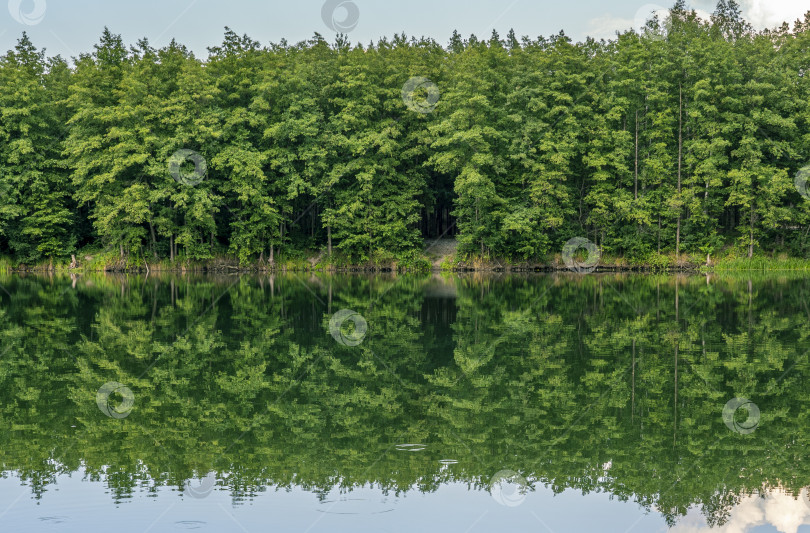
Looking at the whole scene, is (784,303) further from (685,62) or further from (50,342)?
(685,62)

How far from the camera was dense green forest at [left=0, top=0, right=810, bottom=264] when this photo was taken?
1893 inches

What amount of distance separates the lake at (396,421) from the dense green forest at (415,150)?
87.8 ft

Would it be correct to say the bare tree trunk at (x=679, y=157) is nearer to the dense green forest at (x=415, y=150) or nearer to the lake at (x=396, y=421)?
the dense green forest at (x=415, y=150)

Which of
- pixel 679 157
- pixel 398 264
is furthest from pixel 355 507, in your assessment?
pixel 679 157

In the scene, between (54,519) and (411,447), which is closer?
(54,519)

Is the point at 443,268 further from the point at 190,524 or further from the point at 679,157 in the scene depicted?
the point at 190,524

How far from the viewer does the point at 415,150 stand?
50.8m

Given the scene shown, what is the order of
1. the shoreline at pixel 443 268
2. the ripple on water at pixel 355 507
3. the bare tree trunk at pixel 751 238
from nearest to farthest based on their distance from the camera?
the ripple on water at pixel 355 507 → the shoreline at pixel 443 268 → the bare tree trunk at pixel 751 238

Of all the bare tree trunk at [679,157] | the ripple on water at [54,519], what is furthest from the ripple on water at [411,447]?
the bare tree trunk at [679,157]

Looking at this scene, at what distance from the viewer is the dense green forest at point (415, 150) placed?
158ft

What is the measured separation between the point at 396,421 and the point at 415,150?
40.7 metres

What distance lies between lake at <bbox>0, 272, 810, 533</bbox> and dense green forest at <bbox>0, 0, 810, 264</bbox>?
87.8 ft

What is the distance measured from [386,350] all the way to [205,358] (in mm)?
3885

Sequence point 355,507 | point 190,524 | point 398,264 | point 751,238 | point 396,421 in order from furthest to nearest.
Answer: point 398,264 < point 751,238 < point 396,421 < point 355,507 < point 190,524
